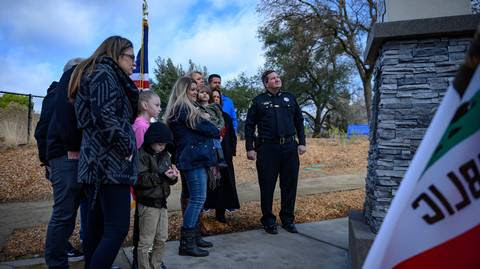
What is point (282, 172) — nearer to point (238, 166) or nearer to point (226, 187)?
point (226, 187)

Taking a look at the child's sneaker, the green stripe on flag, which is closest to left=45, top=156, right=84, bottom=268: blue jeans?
the child's sneaker

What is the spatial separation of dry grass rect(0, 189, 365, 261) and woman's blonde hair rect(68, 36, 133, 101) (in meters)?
2.03

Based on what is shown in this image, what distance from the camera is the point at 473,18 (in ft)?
8.54

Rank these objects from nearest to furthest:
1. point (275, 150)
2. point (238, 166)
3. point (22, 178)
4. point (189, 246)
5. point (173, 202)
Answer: point (189, 246) → point (275, 150) → point (173, 202) → point (22, 178) → point (238, 166)

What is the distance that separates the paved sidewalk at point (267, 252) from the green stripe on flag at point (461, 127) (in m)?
2.62

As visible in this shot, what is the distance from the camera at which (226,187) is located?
15.6 ft

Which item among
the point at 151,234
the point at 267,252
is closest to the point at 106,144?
the point at 151,234

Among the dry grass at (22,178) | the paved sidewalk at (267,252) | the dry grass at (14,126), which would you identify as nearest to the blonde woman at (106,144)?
the paved sidewalk at (267,252)

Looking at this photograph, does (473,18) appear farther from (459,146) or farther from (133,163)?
(133,163)

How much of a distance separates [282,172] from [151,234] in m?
2.01

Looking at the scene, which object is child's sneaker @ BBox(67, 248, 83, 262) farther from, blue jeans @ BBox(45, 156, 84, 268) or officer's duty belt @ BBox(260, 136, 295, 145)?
officer's duty belt @ BBox(260, 136, 295, 145)

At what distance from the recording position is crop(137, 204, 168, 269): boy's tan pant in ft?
10.0

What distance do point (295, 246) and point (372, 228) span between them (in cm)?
114

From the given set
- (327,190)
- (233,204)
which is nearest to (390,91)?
(233,204)
